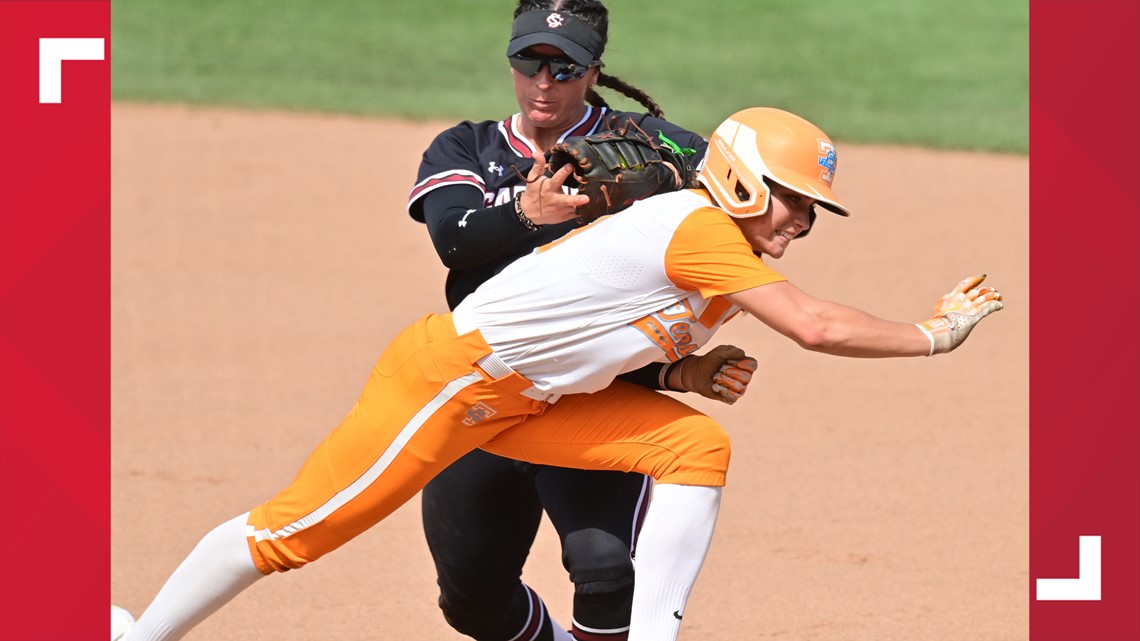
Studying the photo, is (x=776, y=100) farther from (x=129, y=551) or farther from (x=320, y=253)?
(x=129, y=551)

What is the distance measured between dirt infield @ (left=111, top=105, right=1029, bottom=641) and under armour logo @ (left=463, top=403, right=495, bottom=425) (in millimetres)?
1408

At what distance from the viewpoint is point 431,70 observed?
1359 cm

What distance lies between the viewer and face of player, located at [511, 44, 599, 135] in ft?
13.3

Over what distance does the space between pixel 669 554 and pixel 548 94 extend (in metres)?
1.24

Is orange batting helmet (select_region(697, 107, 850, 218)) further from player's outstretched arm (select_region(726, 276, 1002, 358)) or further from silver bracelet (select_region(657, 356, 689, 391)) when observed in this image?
silver bracelet (select_region(657, 356, 689, 391))

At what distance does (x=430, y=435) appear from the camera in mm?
3777

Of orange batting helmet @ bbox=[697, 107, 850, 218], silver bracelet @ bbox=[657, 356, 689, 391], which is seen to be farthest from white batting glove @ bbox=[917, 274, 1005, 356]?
silver bracelet @ bbox=[657, 356, 689, 391]

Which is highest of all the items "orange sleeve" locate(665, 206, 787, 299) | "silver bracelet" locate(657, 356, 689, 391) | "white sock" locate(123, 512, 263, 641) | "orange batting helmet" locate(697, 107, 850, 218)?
"orange batting helmet" locate(697, 107, 850, 218)

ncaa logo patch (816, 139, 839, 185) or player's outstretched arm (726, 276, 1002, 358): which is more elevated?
ncaa logo patch (816, 139, 839, 185)
